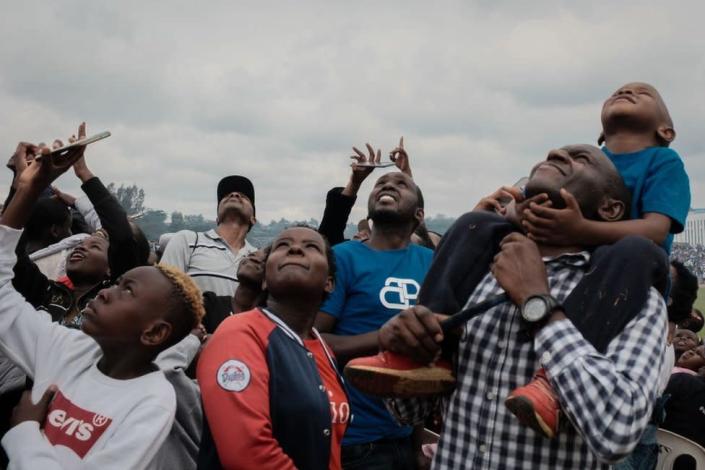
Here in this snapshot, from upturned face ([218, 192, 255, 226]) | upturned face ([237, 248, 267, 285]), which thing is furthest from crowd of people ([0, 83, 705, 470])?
upturned face ([218, 192, 255, 226])

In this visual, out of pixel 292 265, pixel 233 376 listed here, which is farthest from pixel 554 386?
pixel 292 265

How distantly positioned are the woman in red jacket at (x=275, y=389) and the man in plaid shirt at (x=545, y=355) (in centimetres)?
45

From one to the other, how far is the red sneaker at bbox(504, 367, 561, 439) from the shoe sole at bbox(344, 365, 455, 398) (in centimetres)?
34

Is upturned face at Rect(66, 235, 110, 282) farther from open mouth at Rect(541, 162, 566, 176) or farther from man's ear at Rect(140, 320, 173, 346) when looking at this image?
open mouth at Rect(541, 162, 566, 176)

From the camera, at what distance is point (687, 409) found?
561 cm

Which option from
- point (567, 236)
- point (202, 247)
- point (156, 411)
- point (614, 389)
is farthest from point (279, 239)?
point (202, 247)

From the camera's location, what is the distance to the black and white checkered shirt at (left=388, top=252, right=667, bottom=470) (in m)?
1.62

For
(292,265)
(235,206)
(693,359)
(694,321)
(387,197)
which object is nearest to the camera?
(292,265)

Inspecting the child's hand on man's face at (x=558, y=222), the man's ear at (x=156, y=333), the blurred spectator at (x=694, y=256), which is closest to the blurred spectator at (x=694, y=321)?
the child's hand on man's face at (x=558, y=222)

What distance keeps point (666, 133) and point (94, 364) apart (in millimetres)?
2383

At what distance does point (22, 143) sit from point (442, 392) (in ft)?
8.08

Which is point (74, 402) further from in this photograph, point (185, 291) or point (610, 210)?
point (610, 210)

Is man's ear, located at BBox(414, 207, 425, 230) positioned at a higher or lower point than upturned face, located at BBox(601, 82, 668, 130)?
lower

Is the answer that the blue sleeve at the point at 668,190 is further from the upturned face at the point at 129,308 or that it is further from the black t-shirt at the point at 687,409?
the black t-shirt at the point at 687,409
